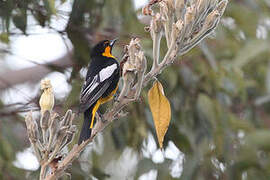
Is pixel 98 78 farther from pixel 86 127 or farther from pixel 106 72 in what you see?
pixel 86 127

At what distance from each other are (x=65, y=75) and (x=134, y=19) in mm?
776

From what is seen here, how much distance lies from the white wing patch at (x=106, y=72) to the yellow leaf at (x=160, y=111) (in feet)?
1.68

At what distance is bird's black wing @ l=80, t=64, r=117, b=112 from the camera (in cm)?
219

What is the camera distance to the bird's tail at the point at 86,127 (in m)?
1.91

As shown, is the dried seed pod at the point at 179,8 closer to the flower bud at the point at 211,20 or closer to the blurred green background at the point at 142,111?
the flower bud at the point at 211,20

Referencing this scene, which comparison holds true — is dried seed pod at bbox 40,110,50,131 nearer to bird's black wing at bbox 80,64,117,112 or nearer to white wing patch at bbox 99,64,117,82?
bird's black wing at bbox 80,64,117,112

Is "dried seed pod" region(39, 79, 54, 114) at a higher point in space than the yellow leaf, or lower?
higher

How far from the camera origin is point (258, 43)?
404 centimetres

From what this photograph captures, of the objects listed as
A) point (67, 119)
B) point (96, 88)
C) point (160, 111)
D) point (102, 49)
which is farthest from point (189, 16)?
point (102, 49)

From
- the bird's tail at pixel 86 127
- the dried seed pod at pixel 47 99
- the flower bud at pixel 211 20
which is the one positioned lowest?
the bird's tail at pixel 86 127

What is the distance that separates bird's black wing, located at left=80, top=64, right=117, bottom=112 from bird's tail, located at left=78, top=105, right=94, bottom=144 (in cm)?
8

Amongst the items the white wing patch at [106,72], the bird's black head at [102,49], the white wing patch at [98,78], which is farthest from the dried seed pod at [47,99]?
the bird's black head at [102,49]

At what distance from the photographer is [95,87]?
2268mm

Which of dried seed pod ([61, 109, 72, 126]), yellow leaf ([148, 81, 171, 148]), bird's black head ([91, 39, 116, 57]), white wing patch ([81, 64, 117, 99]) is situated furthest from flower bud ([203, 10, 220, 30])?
bird's black head ([91, 39, 116, 57])
